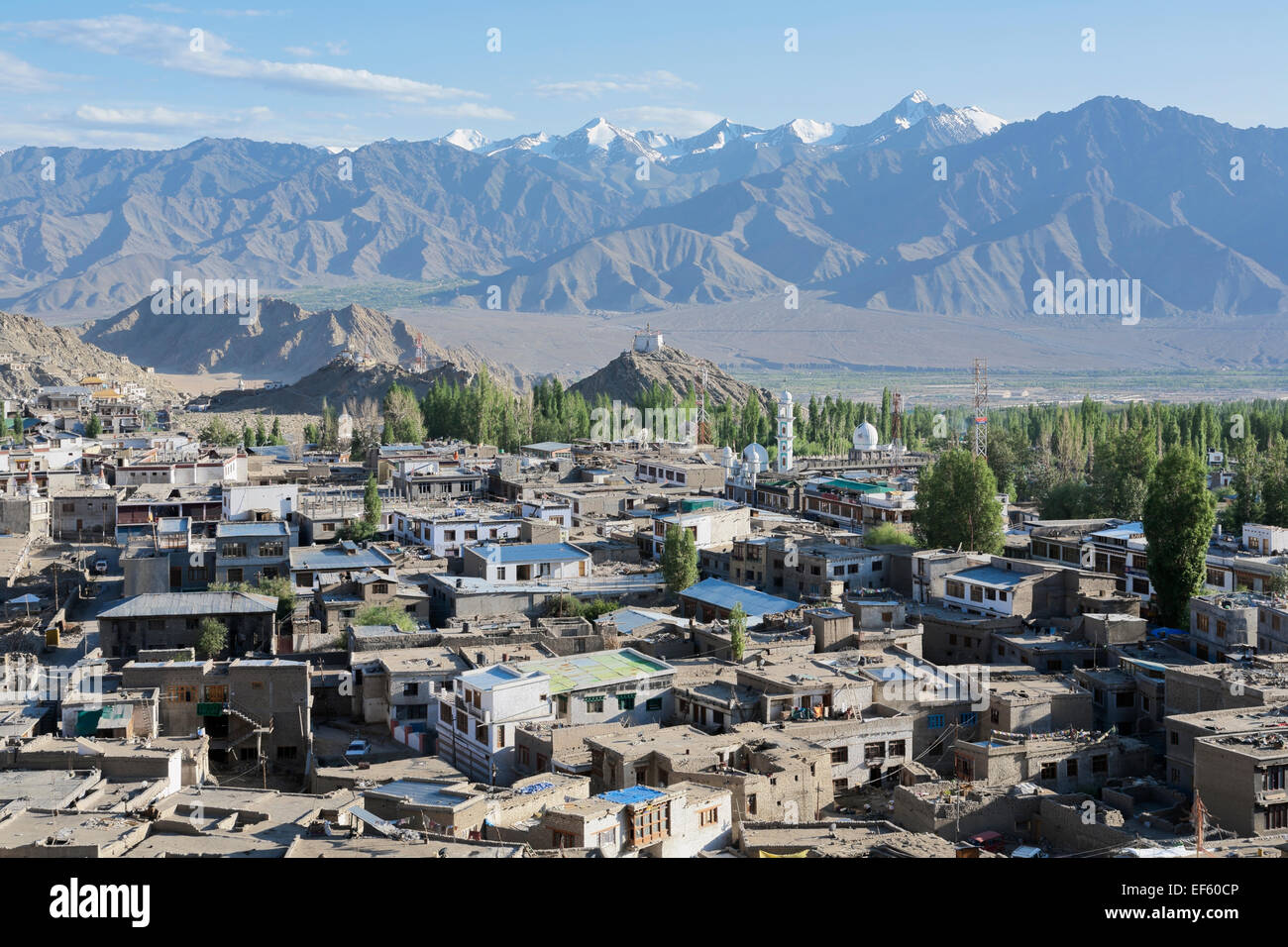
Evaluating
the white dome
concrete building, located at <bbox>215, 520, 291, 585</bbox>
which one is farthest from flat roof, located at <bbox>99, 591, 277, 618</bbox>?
the white dome

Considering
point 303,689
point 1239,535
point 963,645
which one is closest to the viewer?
point 303,689

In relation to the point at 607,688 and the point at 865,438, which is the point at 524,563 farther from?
the point at 865,438

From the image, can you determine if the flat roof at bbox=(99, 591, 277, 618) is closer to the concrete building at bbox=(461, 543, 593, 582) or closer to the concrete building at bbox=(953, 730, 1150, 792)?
the concrete building at bbox=(461, 543, 593, 582)

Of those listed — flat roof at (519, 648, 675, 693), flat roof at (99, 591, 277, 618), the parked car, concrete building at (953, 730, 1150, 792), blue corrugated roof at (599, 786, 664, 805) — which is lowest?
the parked car

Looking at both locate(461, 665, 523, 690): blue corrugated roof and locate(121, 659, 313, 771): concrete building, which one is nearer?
locate(461, 665, 523, 690): blue corrugated roof

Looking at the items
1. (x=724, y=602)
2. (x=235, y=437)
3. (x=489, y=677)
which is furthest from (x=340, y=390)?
(x=489, y=677)

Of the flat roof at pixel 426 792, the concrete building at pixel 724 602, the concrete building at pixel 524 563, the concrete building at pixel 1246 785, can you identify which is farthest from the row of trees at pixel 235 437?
the concrete building at pixel 1246 785
